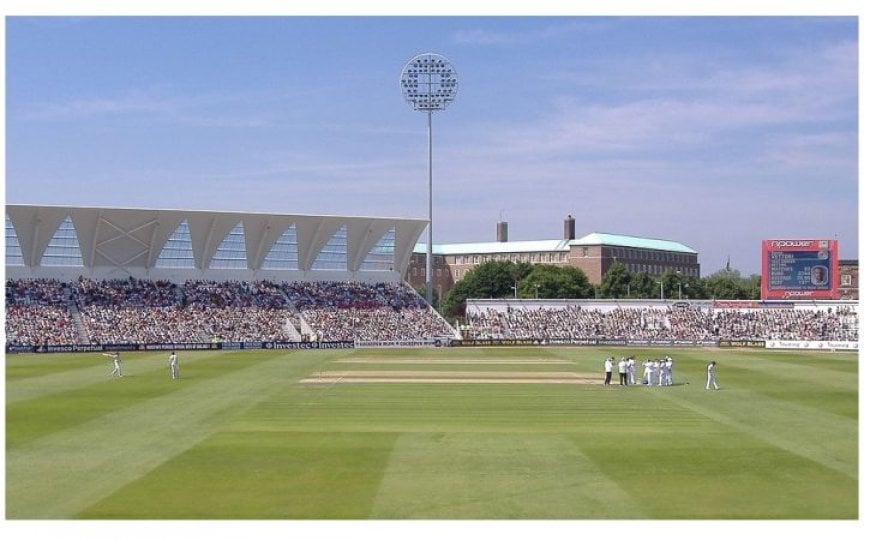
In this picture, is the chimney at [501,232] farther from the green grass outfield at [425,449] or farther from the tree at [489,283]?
the green grass outfield at [425,449]

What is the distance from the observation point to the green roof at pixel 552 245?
166000mm

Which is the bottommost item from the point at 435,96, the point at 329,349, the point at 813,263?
the point at 329,349

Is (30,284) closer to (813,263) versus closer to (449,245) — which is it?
(813,263)

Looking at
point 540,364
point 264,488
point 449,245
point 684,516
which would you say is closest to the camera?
point 684,516

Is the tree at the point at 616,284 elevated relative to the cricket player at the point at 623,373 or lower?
elevated

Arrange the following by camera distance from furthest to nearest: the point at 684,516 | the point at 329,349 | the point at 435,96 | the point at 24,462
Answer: the point at 435,96 → the point at 329,349 → the point at 24,462 → the point at 684,516

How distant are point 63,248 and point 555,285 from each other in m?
70.5

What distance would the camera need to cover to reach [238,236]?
247 ft

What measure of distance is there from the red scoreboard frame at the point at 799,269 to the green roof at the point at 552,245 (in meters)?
87.4

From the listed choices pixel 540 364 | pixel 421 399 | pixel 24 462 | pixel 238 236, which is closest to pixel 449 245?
pixel 238 236

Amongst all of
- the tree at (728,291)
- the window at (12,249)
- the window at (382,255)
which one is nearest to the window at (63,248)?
the window at (12,249)

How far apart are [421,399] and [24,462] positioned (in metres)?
13.3

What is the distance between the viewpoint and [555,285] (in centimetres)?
12975

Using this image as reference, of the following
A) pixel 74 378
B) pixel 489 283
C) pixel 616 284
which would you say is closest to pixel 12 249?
pixel 74 378
